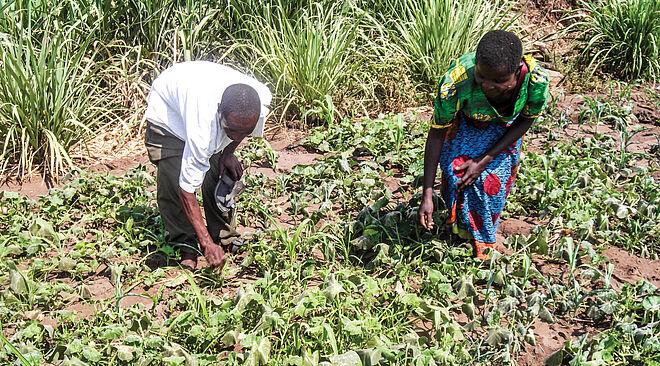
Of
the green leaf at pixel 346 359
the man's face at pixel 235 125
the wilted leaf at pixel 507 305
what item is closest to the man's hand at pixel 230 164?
the man's face at pixel 235 125

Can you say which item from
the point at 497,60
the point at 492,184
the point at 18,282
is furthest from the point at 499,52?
the point at 18,282

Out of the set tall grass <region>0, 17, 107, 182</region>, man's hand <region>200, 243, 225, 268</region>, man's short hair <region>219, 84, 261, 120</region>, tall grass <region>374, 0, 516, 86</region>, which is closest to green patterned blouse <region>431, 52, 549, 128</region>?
man's short hair <region>219, 84, 261, 120</region>

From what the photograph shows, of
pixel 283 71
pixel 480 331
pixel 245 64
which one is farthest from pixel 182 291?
pixel 245 64

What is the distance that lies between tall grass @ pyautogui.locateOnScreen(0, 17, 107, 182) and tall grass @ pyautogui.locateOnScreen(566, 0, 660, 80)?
185 inches

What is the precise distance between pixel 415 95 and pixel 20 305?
3766mm

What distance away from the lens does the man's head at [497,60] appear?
290 centimetres

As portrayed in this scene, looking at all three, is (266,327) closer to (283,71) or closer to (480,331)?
(480,331)

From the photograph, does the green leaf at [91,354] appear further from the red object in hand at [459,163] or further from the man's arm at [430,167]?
the red object in hand at [459,163]

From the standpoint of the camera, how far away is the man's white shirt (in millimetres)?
2895

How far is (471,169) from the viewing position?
341 centimetres

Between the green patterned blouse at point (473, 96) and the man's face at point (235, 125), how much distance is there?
101 centimetres

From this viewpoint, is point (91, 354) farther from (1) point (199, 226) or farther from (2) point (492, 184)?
(2) point (492, 184)

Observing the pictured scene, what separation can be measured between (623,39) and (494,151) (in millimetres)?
3824

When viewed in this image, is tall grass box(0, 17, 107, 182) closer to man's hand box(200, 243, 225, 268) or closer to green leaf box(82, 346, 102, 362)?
man's hand box(200, 243, 225, 268)
